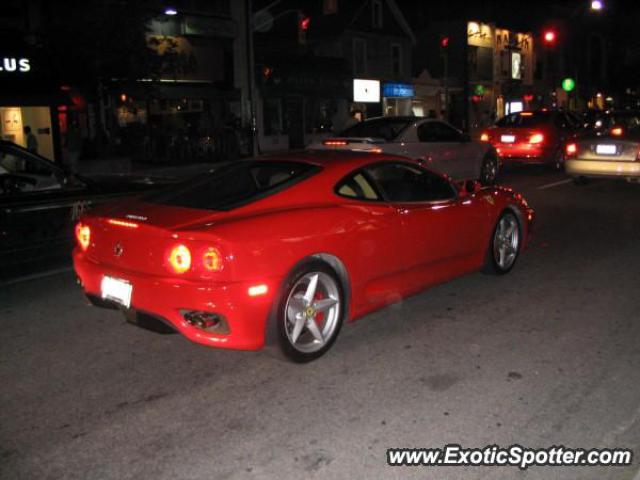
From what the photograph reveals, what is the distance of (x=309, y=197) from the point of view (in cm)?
476

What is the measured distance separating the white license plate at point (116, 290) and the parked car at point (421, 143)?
6.22 m

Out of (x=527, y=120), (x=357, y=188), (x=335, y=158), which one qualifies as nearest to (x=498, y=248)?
(x=357, y=188)

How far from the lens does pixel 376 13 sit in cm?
3659

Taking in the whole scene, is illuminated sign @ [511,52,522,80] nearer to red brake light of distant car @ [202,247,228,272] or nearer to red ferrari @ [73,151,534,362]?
red ferrari @ [73,151,534,362]

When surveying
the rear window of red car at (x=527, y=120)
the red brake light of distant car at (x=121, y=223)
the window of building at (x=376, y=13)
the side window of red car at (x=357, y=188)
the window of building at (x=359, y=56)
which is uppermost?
the window of building at (x=376, y=13)

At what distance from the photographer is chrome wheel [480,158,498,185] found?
1346cm

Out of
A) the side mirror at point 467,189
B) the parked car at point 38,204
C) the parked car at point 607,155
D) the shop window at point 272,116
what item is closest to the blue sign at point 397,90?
the shop window at point 272,116

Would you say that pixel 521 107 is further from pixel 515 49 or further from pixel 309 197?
pixel 309 197

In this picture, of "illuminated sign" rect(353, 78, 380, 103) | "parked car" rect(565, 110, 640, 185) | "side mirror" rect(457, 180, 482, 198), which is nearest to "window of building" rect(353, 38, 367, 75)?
"illuminated sign" rect(353, 78, 380, 103)

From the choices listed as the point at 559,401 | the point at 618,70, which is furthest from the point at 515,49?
the point at 559,401

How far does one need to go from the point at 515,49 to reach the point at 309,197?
47953 millimetres

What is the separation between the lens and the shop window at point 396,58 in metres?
37.5

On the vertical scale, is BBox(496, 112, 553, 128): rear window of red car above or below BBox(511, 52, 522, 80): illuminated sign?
below

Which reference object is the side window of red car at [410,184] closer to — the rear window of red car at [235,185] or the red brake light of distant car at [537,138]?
the rear window of red car at [235,185]
